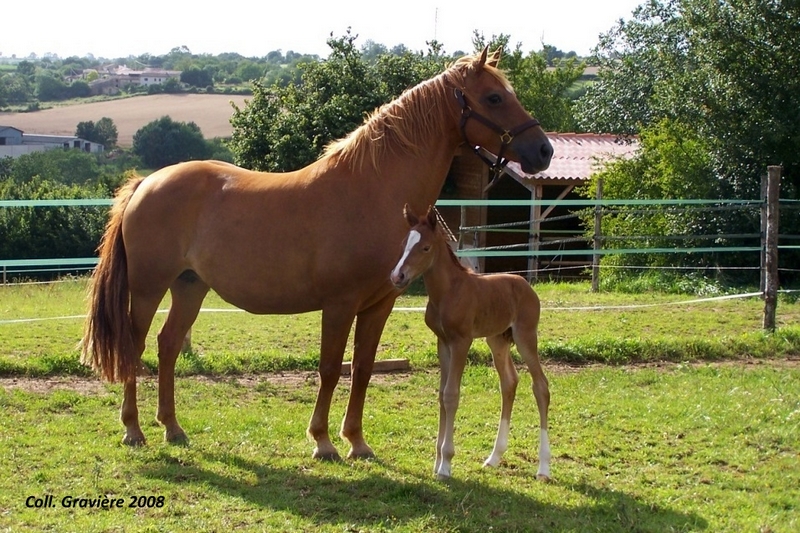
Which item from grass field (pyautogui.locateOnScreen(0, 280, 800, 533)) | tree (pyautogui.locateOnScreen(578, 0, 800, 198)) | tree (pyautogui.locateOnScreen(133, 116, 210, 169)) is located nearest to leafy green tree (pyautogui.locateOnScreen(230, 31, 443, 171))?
tree (pyautogui.locateOnScreen(578, 0, 800, 198))

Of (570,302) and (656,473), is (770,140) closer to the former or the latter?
(570,302)

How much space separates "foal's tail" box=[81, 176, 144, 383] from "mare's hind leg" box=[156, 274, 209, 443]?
22cm

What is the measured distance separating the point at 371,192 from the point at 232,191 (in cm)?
103

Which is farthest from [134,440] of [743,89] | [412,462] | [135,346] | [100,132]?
[100,132]

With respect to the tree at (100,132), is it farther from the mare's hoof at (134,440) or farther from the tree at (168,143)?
the mare's hoof at (134,440)

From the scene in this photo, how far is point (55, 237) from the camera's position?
29281 millimetres

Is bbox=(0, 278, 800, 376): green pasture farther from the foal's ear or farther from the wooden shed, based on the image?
the wooden shed

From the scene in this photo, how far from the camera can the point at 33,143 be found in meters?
60.8

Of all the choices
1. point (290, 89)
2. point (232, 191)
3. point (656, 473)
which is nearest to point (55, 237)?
point (290, 89)

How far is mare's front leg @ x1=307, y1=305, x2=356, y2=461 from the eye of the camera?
534 centimetres

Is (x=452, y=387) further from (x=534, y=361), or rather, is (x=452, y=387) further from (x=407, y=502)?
(x=407, y=502)

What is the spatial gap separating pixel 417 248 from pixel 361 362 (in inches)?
44.0

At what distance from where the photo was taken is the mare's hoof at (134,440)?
5.65 m

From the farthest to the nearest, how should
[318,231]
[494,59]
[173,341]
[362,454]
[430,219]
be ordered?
[173,341] → [494,59] → [362,454] → [318,231] → [430,219]
